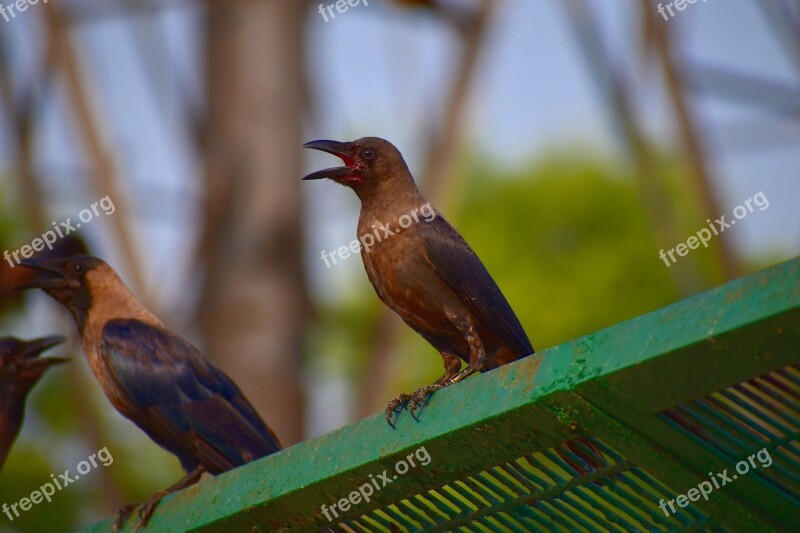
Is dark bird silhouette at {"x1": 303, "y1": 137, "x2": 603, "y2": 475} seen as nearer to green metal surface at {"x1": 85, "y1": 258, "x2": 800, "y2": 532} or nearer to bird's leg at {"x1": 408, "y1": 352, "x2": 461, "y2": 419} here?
bird's leg at {"x1": 408, "y1": 352, "x2": 461, "y2": 419}

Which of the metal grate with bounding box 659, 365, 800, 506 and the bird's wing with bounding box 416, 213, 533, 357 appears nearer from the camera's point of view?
the metal grate with bounding box 659, 365, 800, 506

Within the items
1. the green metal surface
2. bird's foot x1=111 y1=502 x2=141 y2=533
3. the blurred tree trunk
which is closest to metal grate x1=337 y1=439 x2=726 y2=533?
the green metal surface

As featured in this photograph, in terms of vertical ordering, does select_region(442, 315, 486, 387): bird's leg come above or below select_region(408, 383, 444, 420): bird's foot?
below

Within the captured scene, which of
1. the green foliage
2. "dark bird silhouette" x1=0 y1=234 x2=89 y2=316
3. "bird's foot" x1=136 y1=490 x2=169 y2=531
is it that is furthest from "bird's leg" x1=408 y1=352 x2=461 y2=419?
the green foliage

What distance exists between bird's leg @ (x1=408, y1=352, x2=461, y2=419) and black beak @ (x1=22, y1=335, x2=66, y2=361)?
7.95 ft

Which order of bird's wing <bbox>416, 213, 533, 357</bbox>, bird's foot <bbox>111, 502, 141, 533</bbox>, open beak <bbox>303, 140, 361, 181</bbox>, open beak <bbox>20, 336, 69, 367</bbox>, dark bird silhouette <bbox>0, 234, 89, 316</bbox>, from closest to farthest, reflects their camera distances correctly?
bird's foot <bbox>111, 502, 141, 533</bbox> < bird's wing <bbox>416, 213, 533, 357</bbox> < open beak <bbox>303, 140, 361, 181</bbox> < open beak <bbox>20, 336, 69, 367</bbox> < dark bird silhouette <bbox>0, 234, 89, 316</bbox>

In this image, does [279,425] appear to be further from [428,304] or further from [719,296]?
[719,296]

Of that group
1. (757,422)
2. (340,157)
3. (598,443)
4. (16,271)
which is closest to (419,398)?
(598,443)

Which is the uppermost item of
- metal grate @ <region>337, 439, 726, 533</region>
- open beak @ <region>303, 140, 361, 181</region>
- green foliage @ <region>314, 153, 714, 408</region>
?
open beak @ <region>303, 140, 361, 181</region>

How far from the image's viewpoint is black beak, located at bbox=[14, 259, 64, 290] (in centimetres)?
695

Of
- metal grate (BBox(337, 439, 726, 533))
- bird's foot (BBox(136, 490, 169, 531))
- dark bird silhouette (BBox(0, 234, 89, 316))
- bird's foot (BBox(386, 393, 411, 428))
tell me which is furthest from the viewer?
dark bird silhouette (BBox(0, 234, 89, 316))

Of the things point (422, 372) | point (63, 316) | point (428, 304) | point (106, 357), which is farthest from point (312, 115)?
point (422, 372)

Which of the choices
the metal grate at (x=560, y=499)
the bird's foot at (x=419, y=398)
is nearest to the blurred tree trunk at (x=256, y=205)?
the bird's foot at (x=419, y=398)

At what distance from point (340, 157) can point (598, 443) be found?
2900 millimetres
